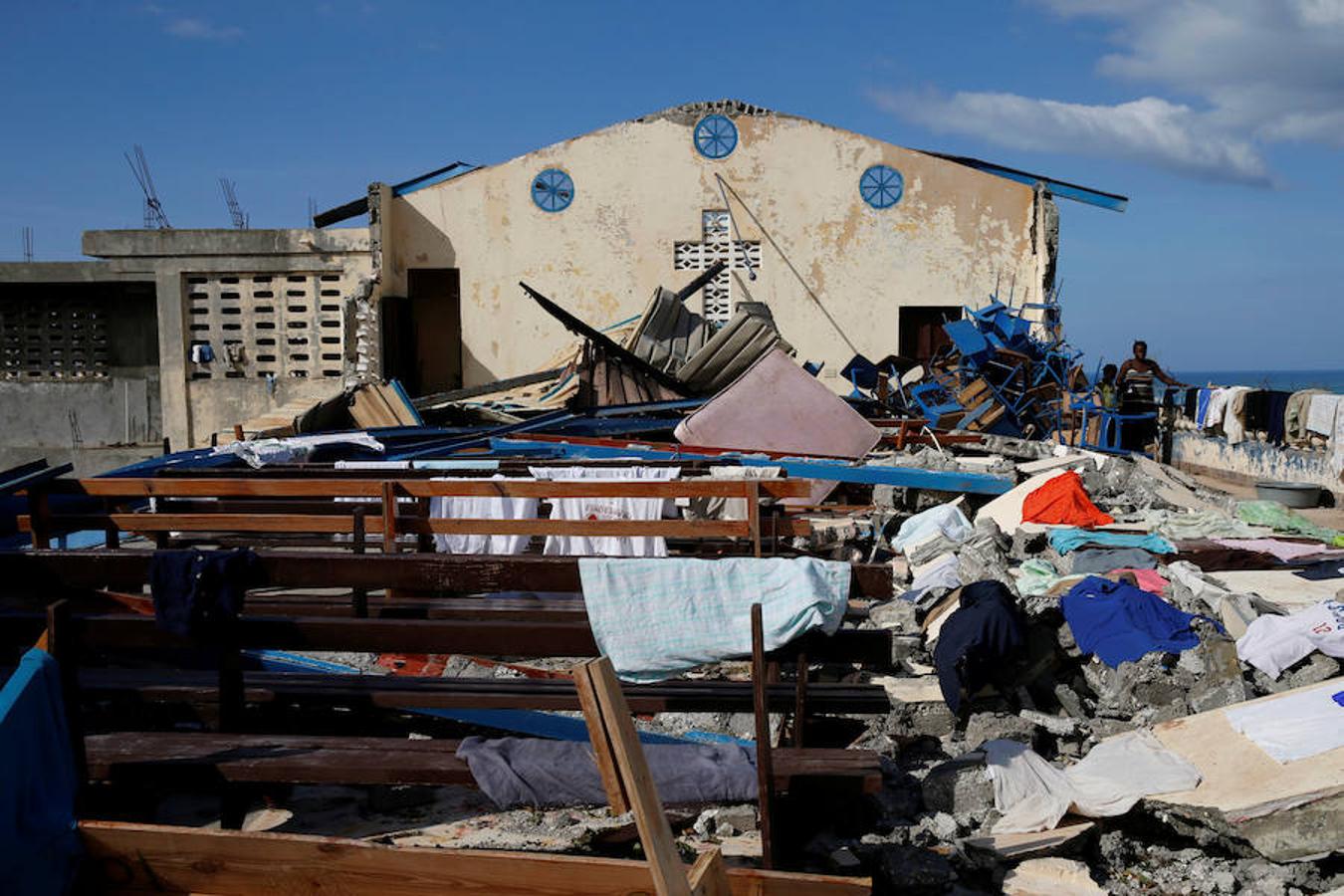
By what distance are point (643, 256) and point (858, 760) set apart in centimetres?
1717

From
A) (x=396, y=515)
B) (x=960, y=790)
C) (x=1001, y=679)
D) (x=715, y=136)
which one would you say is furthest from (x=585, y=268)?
(x=960, y=790)

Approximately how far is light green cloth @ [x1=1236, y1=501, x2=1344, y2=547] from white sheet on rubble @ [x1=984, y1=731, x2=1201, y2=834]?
588 cm

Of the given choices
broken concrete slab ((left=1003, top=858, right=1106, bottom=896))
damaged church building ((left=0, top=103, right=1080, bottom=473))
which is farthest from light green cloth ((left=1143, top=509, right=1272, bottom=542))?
damaged church building ((left=0, top=103, right=1080, bottom=473))

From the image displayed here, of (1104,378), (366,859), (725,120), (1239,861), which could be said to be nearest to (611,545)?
(1239,861)

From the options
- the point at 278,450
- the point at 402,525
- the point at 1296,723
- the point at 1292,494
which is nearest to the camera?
the point at 1296,723

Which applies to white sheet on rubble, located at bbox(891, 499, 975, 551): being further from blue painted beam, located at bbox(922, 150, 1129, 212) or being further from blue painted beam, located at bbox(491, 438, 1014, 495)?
blue painted beam, located at bbox(922, 150, 1129, 212)

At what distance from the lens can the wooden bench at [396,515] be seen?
6.51 metres

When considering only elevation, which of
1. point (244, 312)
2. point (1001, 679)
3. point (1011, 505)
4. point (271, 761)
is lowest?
point (1001, 679)

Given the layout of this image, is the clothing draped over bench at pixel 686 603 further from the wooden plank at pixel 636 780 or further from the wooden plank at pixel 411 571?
the wooden plank at pixel 636 780

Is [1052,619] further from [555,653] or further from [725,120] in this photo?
[725,120]

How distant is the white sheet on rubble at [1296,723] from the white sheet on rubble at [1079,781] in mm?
370

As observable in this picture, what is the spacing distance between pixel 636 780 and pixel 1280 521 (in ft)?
33.9

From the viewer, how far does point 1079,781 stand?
5.16 m

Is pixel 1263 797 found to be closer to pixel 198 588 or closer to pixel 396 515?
pixel 198 588
